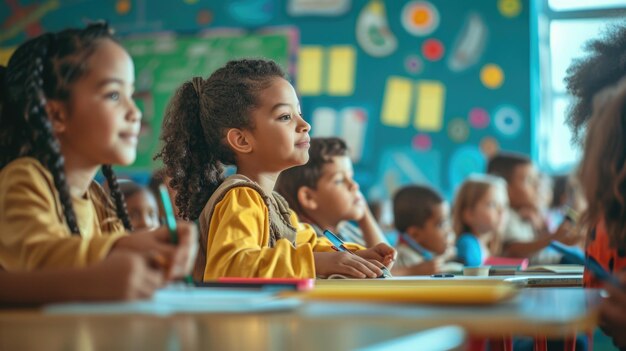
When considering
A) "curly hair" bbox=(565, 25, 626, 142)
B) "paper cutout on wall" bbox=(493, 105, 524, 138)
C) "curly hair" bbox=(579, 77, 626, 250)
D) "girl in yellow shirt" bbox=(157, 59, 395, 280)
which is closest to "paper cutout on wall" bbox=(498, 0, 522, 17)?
"paper cutout on wall" bbox=(493, 105, 524, 138)

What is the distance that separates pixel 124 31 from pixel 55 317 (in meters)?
5.91

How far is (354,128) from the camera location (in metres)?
6.17

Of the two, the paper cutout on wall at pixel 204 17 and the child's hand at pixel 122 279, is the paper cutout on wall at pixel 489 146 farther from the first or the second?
the child's hand at pixel 122 279

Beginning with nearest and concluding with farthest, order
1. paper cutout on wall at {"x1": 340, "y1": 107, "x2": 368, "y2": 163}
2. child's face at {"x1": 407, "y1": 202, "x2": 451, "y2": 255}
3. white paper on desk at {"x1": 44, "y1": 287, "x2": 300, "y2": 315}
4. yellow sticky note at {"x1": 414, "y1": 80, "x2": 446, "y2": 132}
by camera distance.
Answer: white paper on desk at {"x1": 44, "y1": 287, "x2": 300, "y2": 315} < child's face at {"x1": 407, "y1": 202, "x2": 451, "y2": 255} < yellow sticky note at {"x1": 414, "y1": 80, "x2": 446, "y2": 132} < paper cutout on wall at {"x1": 340, "y1": 107, "x2": 368, "y2": 163}

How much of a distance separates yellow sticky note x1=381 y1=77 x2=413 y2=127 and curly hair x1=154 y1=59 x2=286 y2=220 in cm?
402

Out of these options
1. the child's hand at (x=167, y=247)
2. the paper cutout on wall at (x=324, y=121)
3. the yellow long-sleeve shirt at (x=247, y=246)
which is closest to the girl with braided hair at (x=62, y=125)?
the child's hand at (x=167, y=247)

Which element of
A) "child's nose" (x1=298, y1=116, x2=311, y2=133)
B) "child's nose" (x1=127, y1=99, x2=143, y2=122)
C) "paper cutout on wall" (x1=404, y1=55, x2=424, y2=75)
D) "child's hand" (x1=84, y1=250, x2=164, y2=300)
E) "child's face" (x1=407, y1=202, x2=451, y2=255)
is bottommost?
"child's face" (x1=407, y1=202, x2=451, y2=255)

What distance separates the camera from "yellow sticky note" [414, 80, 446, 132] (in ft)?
19.8

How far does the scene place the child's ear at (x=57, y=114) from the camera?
4.07 ft

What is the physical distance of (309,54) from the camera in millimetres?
6242

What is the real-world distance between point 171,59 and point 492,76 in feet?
7.16

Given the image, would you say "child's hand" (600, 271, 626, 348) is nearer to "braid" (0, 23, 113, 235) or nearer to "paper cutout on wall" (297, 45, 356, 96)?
"braid" (0, 23, 113, 235)

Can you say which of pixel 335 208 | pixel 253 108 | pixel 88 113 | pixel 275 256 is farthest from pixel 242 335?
pixel 335 208

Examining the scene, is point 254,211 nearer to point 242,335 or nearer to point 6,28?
point 242,335
